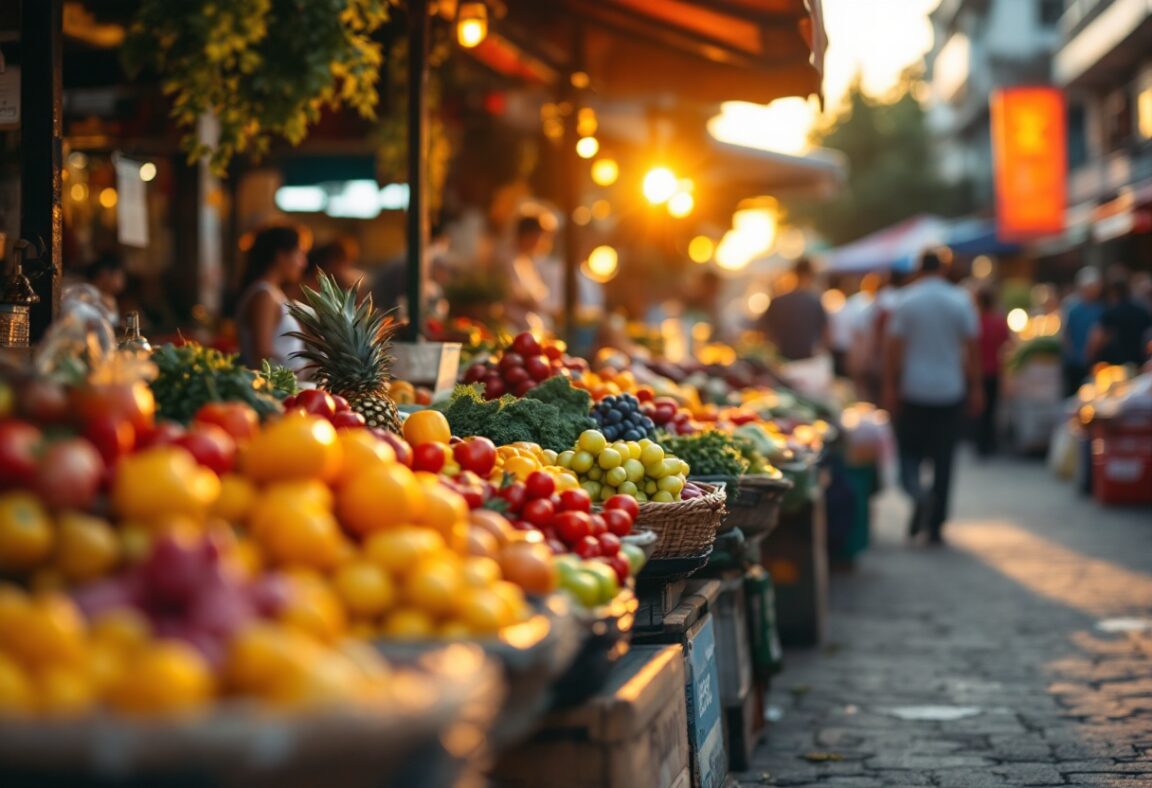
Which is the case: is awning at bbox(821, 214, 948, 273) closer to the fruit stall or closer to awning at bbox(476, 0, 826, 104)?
awning at bbox(476, 0, 826, 104)

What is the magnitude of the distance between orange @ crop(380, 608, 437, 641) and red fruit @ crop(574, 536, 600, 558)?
1.05 m

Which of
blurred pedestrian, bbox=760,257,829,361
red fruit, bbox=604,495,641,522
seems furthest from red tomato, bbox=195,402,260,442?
blurred pedestrian, bbox=760,257,829,361

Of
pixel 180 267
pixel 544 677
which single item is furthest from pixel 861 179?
pixel 544 677

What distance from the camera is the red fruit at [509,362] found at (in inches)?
273

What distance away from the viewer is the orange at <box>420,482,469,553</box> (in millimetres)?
3449

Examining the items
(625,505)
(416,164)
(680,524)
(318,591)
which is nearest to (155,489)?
(318,591)

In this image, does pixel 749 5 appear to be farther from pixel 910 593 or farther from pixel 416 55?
pixel 910 593

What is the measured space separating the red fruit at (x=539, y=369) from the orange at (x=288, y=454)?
3593 millimetres

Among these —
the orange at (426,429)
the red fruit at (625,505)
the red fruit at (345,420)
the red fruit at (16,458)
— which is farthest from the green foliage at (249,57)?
the red fruit at (16,458)

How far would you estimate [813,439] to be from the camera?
9.10 metres

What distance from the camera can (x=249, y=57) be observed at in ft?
21.5

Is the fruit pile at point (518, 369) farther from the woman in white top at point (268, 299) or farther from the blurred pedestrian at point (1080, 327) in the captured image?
the blurred pedestrian at point (1080, 327)

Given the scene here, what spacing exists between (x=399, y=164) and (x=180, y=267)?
209 inches

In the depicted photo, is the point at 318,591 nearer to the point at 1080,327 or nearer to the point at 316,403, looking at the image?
the point at 316,403
